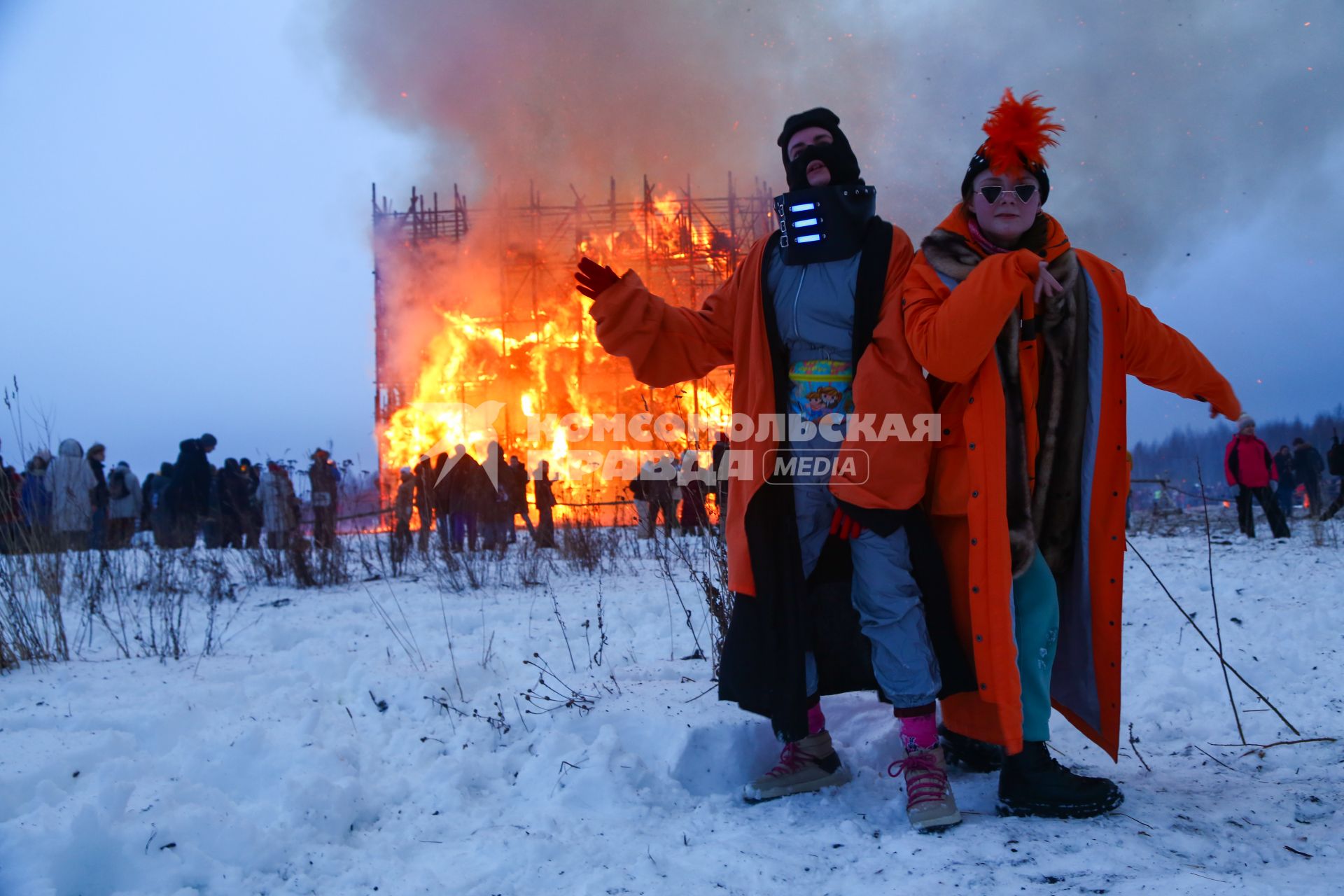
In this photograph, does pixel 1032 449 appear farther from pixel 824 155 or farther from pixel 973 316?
pixel 824 155

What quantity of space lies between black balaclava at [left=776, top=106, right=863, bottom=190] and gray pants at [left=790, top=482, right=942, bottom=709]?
101 centimetres

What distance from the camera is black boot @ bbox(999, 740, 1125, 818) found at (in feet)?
6.51

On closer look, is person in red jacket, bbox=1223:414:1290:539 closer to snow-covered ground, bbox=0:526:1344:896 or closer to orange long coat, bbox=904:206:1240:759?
snow-covered ground, bbox=0:526:1344:896

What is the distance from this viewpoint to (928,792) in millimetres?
2006

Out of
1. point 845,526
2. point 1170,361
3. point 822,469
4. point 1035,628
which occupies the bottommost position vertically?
point 1035,628

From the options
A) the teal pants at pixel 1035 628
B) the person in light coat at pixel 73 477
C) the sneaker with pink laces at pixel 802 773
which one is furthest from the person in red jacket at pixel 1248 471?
the person in light coat at pixel 73 477

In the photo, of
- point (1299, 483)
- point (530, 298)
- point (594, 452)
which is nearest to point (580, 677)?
point (1299, 483)

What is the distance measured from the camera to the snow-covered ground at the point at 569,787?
174 centimetres

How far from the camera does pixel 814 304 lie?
2.27m

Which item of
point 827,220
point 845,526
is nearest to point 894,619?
point 845,526

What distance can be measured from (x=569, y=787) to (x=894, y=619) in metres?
0.98

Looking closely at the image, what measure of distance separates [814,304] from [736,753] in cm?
135

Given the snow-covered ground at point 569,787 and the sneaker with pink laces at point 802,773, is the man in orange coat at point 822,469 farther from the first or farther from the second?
the snow-covered ground at point 569,787

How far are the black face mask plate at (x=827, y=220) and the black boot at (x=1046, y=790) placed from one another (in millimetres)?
1383
